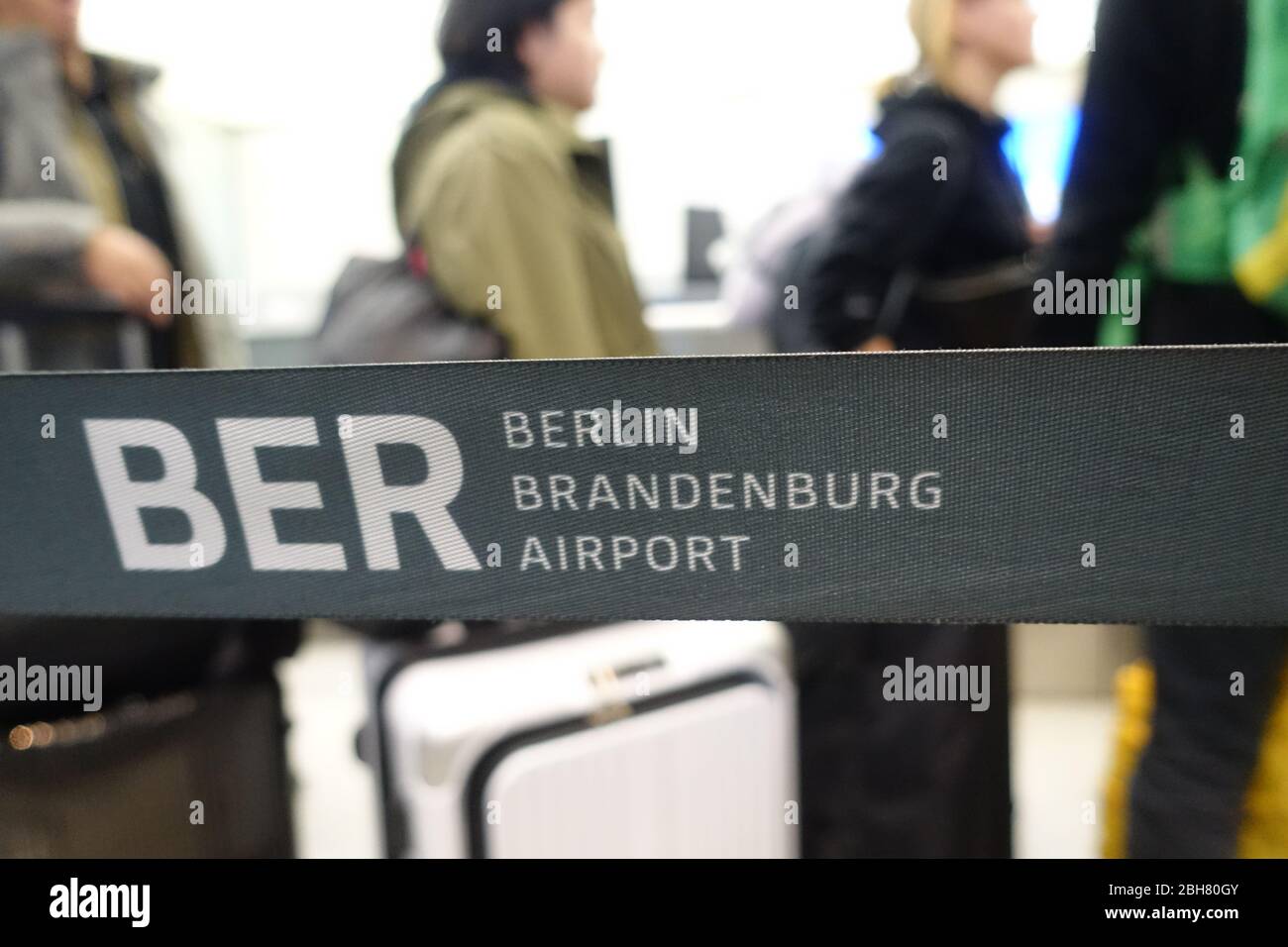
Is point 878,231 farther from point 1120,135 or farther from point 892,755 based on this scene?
point 892,755

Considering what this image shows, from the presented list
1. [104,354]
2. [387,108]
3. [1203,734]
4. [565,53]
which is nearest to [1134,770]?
[1203,734]

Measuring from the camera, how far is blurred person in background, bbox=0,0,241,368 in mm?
803

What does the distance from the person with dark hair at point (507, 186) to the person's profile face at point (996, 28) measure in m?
0.39

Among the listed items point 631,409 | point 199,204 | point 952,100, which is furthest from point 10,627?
point 199,204

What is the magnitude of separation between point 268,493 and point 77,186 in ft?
1.52

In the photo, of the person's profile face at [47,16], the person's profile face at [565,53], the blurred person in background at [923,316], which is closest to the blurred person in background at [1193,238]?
the blurred person in background at [923,316]

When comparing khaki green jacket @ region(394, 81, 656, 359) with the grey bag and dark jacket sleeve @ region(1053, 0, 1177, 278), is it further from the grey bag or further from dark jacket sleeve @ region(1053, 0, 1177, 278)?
dark jacket sleeve @ region(1053, 0, 1177, 278)

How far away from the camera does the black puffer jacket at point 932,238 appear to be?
850 mm

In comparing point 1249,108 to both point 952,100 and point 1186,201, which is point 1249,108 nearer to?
point 1186,201

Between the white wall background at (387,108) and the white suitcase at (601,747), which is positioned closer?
the white suitcase at (601,747)

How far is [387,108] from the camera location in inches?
60.8

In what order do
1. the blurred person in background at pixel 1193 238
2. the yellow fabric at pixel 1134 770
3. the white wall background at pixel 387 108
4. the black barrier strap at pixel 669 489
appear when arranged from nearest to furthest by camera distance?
the black barrier strap at pixel 669 489 < the blurred person in background at pixel 1193 238 < the yellow fabric at pixel 1134 770 < the white wall background at pixel 387 108

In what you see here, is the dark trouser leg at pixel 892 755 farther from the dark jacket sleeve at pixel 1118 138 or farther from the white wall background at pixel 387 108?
the white wall background at pixel 387 108

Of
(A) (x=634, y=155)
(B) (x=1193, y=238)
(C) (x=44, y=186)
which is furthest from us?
(A) (x=634, y=155)
